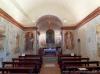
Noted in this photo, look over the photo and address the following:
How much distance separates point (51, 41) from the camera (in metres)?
30.1

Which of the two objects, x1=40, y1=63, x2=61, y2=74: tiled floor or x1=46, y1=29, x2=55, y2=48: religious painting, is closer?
x1=40, y1=63, x2=61, y2=74: tiled floor

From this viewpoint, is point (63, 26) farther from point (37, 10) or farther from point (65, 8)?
point (37, 10)

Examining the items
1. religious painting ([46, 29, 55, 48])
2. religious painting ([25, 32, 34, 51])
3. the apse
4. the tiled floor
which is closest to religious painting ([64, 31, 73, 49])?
religious painting ([25, 32, 34, 51])

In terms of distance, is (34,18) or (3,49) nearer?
(3,49)

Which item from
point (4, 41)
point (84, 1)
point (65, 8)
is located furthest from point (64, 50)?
point (4, 41)

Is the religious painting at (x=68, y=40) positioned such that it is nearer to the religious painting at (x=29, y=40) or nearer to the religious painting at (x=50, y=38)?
the religious painting at (x=29, y=40)

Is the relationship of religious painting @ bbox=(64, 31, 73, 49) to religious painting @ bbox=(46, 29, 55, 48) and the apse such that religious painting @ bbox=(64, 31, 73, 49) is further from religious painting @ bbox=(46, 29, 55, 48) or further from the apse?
Answer: religious painting @ bbox=(46, 29, 55, 48)

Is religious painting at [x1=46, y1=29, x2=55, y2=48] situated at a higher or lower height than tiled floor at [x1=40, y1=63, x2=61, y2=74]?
higher

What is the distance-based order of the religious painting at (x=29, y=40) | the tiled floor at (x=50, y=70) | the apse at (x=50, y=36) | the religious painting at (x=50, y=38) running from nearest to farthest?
the tiled floor at (x=50, y=70) < the religious painting at (x=29, y=40) < the apse at (x=50, y=36) < the religious painting at (x=50, y=38)

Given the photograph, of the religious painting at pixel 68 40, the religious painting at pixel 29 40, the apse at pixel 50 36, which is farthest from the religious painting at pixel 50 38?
the religious painting at pixel 29 40

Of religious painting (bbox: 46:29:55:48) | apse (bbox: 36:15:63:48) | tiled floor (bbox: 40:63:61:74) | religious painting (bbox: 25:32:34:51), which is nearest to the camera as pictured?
tiled floor (bbox: 40:63:61:74)

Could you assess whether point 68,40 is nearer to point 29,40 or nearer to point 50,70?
point 29,40

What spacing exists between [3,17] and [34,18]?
7.90 m

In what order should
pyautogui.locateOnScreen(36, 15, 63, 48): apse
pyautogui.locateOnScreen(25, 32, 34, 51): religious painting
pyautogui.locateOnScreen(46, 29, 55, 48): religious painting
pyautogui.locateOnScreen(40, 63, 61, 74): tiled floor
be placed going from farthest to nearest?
pyautogui.locateOnScreen(46, 29, 55, 48): religious painting → pyautogui.locateOnScreen(36, 15, 63, 48): apse → pyautogui.locateOnScreen(25, 32, 34, 51): religious painting → pyautogui.locateOnScreen(40, 63, 61, 74): tiled floor
